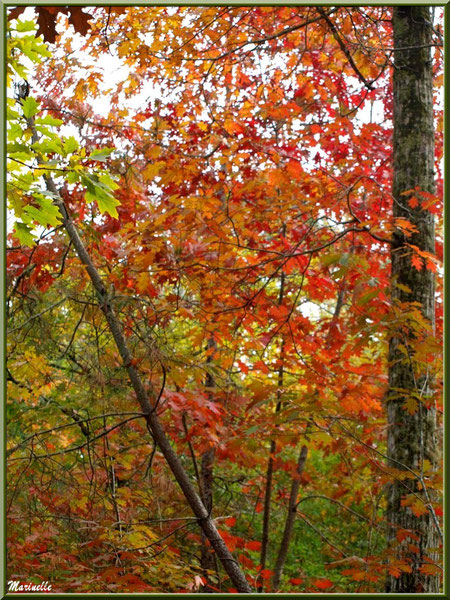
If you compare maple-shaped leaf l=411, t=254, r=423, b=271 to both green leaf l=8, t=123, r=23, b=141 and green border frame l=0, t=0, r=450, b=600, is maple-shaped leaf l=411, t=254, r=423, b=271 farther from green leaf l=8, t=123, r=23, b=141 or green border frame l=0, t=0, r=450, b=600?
green leaf l=8, t=123, r=23, b=141

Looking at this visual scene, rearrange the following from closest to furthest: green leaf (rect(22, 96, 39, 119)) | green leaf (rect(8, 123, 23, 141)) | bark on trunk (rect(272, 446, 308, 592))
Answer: green leaf (rect(22, 96, 39, 119))
green leaf (rect(8, 123, 23, 141))
bark on trunk (rect(272, 446, 308, 592))

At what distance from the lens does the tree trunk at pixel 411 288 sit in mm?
3160

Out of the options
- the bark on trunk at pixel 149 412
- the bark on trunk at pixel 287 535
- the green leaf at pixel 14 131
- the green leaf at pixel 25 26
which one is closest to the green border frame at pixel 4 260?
the green leaf at pixel 14 131

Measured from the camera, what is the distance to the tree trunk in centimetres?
316

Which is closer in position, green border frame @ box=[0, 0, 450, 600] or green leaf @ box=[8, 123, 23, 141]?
green leaf @ box=[8, 123, 23, 141]

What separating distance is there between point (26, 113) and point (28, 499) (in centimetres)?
204

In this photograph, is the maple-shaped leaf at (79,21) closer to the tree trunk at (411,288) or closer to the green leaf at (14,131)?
the green leaf at (14,131)

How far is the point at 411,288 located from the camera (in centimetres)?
345

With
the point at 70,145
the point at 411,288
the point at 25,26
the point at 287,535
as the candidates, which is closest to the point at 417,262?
the point at 411,288

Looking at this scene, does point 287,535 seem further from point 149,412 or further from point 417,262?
point 417,262

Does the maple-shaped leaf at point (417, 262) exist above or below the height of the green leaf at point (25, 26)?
below

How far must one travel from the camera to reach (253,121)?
487cm

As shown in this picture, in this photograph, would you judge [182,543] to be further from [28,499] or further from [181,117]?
[181,117]

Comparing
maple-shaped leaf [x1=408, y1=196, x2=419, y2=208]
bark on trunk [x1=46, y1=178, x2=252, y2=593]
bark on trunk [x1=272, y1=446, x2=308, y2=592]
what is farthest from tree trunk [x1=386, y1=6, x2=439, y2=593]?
bark on trunk [x1=272, y1=446, x2=308, y2=592]
